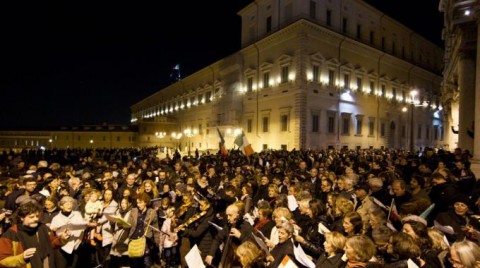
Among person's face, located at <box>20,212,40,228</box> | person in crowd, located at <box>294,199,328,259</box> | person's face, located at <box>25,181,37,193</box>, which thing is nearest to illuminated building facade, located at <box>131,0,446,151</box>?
person in crowd, located at <box>294,199,328,259</box>

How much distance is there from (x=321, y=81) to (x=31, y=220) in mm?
28875

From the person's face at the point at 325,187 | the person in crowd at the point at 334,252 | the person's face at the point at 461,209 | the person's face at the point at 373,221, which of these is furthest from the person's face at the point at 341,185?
the person in crowd at the point at 334,252

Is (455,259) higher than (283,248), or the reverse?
(455,259)

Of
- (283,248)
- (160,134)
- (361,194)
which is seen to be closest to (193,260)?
(283,248)

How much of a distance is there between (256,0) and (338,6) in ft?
29.7

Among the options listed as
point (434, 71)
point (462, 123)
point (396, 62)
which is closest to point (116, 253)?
point (462, 123)

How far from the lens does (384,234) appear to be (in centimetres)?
366

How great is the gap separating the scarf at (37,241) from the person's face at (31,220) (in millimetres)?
44

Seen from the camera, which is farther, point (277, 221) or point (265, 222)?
point (265, 222)

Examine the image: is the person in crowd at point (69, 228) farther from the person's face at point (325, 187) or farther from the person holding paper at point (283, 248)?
the person's face at point (325, 187)

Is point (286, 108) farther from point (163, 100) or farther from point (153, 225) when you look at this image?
point (163, 100)

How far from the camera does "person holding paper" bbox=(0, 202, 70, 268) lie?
12.0 ft

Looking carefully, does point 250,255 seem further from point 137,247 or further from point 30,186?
point 30,186

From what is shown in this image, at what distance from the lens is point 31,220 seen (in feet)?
12.8
